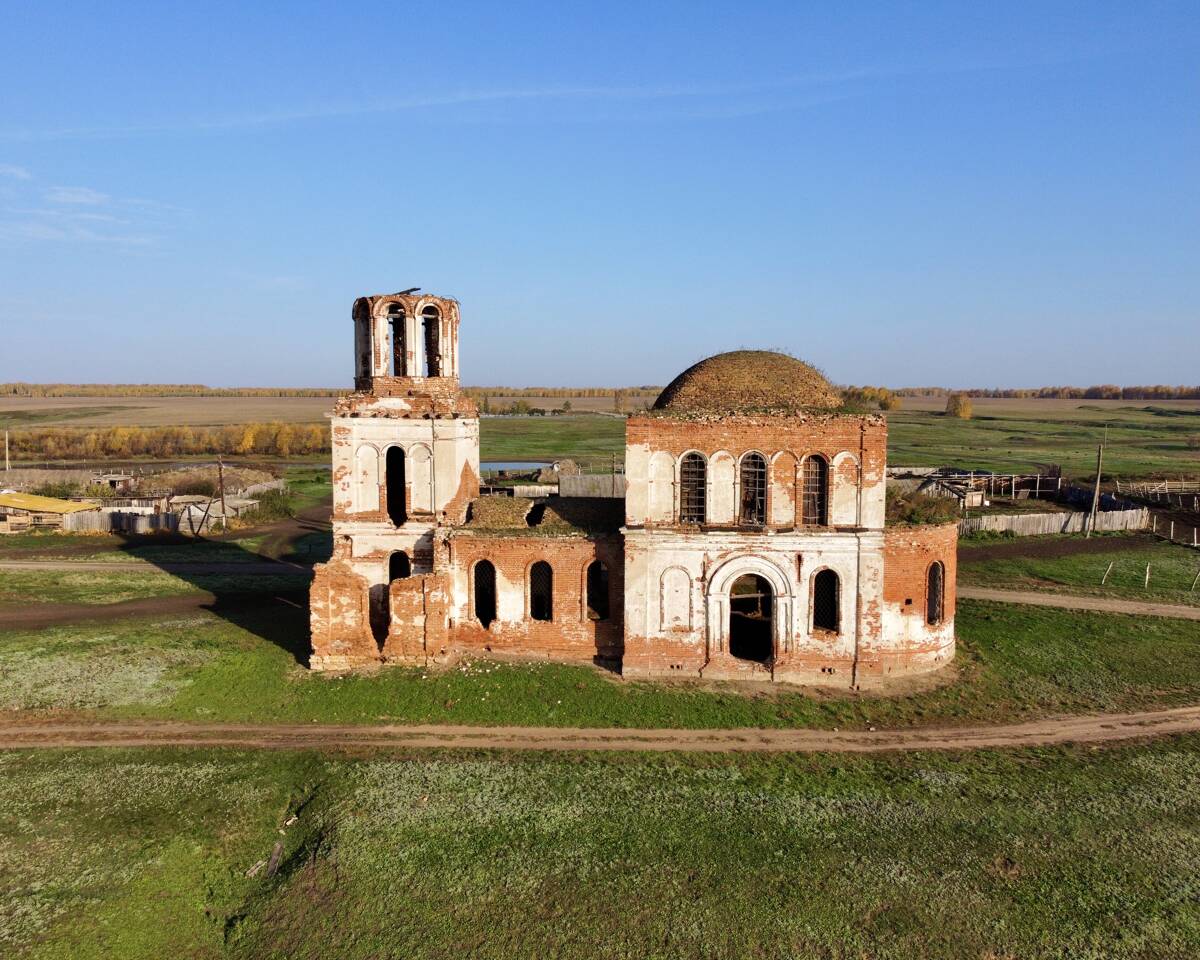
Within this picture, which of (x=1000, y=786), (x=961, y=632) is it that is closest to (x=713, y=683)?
(x=1000, y=786)

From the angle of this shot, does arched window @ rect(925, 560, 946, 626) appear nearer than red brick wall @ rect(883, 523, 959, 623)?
No

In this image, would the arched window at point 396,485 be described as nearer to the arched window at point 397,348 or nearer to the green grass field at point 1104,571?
the arched window at point 397,348

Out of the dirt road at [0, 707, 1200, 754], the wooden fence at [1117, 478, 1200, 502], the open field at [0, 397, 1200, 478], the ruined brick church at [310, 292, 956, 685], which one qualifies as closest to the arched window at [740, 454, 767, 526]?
the ruined brick church at [310, 292, 956, 685]

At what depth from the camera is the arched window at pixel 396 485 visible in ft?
87.8

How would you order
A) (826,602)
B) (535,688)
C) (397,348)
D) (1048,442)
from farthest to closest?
1. (1048,442)
2. (397,348)
3. (826,602)
4. (535,688)

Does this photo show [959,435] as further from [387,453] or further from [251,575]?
[387,453]

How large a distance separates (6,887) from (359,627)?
36.3 ft

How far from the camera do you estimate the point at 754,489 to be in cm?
2350

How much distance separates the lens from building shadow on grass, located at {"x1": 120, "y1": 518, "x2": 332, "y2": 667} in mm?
28953

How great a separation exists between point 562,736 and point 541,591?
21.5 ft

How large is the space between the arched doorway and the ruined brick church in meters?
0.14

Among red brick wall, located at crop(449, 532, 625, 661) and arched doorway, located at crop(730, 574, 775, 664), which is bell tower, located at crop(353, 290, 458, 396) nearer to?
red brick wall, located at crop(449, 532, 625, 661)

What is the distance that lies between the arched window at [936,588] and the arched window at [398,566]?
15564mm

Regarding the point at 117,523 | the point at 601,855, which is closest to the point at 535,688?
the point at 601,855
